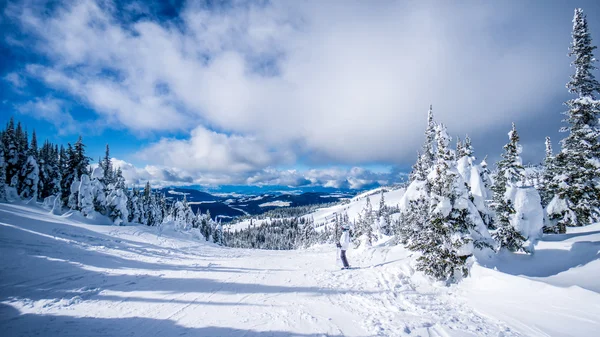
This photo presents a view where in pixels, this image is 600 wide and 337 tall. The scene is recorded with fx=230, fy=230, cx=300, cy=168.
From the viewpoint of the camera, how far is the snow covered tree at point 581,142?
1491 cm

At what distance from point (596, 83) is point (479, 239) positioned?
14.5 meters

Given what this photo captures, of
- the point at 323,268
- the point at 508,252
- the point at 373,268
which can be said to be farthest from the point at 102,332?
the point at 508,252

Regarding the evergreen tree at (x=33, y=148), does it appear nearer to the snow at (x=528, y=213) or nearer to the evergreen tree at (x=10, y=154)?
the evergreen tree at (x=10, y=154)

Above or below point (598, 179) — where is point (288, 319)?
below

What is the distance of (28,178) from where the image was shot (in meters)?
40.3

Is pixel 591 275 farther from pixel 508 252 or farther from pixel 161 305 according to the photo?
pixel 161 305

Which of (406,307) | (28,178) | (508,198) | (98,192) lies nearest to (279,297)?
(406,307)

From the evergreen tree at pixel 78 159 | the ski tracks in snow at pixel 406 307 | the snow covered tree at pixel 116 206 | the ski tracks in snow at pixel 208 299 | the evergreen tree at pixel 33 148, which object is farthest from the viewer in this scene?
the evergreen tree at pixel 33 148

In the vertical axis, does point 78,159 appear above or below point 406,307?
above

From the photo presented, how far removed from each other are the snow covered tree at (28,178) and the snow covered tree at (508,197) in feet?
207

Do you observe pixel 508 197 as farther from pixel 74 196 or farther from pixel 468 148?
pixel 74 196

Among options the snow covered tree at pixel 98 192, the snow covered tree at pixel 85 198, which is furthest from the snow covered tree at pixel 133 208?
the snow covered tree at pixel 85 198

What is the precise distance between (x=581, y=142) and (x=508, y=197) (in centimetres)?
798

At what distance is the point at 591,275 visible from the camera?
892 centimetres
